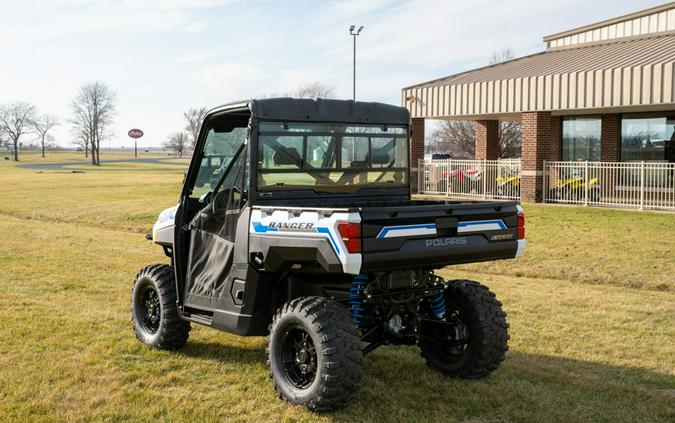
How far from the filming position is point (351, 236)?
4766mm

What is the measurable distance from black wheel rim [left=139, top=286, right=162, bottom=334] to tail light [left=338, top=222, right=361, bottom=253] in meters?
2.77

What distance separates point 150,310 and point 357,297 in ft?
8.11

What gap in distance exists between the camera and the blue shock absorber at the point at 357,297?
5492 millimetres

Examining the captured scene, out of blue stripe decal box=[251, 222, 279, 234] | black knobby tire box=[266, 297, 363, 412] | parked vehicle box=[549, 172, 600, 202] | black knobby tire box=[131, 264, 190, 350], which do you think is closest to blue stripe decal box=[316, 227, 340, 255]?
blue stripe decal box=[251, 222, 279, 234]

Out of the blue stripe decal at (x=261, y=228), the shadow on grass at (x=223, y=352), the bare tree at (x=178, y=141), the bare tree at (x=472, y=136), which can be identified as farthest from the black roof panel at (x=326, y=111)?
the bare tree at (x=178, y=141)

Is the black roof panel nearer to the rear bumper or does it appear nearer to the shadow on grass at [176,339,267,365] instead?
the rear bumper

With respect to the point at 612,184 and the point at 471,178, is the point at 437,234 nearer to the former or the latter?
the point at 612,184

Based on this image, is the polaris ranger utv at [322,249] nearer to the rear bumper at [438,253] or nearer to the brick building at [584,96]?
the rear bumper at [438,253]

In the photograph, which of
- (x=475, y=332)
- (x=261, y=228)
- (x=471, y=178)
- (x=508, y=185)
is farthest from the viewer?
(x=471, y=178)

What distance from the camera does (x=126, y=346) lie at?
275 inches

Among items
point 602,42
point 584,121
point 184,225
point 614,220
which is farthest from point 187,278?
point 602,42

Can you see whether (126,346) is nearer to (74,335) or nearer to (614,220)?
(74,335)

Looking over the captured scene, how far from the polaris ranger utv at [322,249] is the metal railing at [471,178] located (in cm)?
1827

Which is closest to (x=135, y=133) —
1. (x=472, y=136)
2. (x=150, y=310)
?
(x=472, y=136)
